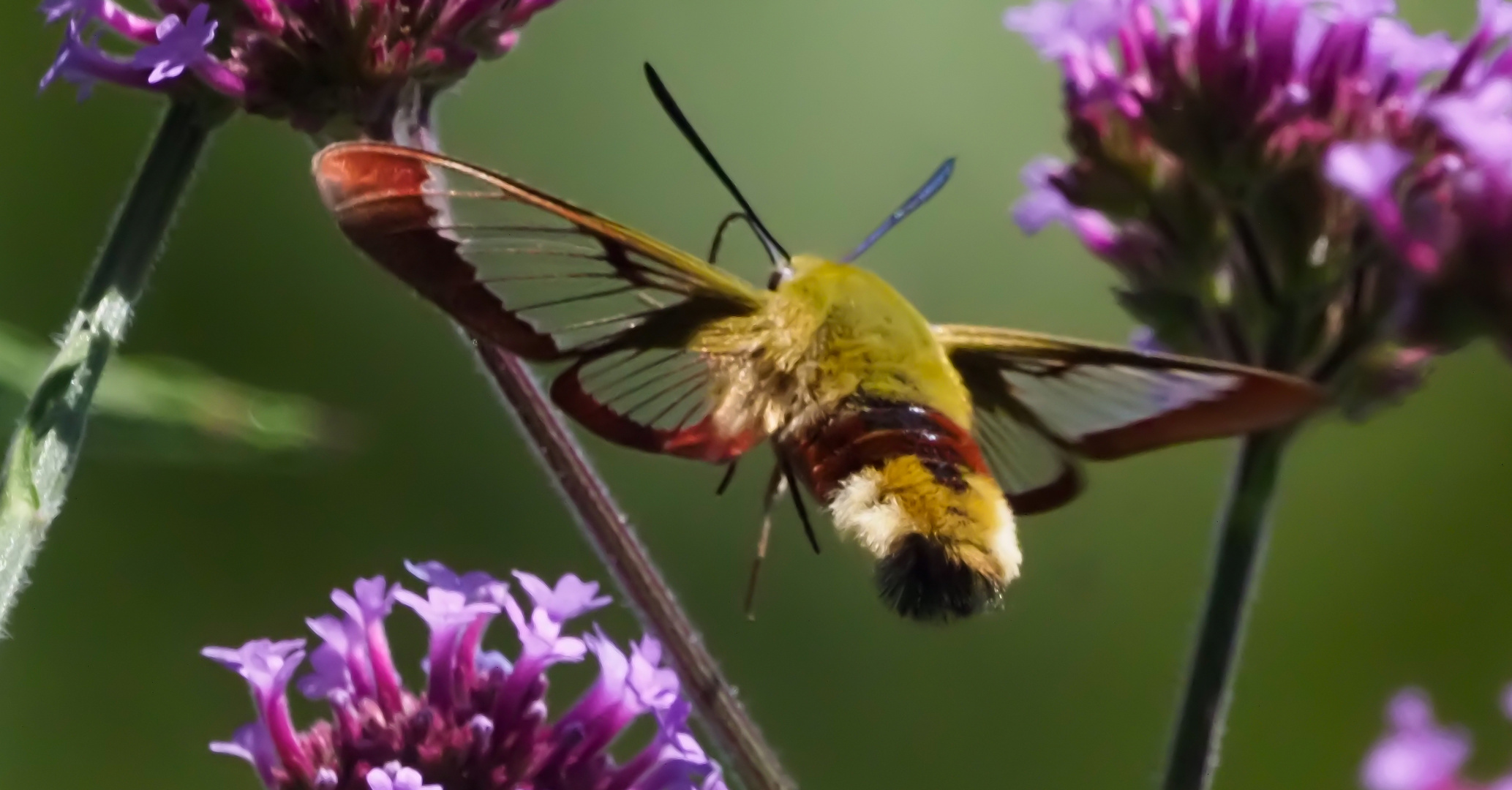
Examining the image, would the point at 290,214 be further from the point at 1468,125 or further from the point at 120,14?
the point at 1468,125

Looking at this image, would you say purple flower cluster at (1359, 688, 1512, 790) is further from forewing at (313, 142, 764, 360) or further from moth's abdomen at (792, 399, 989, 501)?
forewing at (313, 142, 764, 360)

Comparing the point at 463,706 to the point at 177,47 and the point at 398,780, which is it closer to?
the point at 398,780

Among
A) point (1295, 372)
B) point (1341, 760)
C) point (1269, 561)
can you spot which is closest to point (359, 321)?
point (1269, 561)

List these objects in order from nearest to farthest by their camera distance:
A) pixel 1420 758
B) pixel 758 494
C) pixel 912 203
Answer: pixel 1420 758
pixel 912 203
pixel 758 494

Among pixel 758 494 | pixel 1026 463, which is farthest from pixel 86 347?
pixel 758 494

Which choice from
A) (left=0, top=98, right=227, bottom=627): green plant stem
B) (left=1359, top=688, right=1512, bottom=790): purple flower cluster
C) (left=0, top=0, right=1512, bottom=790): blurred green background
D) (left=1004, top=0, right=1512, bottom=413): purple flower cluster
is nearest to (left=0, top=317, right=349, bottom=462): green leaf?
(left=0, top=98, right=227, bottom=627): green plant stem
